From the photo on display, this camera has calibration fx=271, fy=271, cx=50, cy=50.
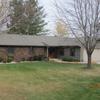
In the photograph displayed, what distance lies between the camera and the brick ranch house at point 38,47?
39594 millimetres

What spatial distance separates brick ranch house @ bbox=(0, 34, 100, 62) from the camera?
39594 millimetres

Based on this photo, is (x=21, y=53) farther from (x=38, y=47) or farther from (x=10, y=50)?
(x=38, y=47)

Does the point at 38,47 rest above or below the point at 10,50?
above

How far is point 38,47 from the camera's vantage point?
1684 inches

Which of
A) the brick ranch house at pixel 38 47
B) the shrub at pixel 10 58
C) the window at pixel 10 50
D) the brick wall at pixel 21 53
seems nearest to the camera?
the shrub at pixel 10 58

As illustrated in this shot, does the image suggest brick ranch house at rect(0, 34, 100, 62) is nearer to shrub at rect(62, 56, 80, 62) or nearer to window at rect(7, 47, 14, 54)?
window at rect(7, 47, 14, 54)


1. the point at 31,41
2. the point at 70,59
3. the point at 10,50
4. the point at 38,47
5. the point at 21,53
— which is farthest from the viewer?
the point at 38,47

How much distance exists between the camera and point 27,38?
43.4 meters

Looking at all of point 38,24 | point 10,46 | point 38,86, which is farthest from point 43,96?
point 38,24

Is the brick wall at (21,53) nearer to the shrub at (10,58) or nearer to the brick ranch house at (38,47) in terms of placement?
the brick ranch house at (38,47)

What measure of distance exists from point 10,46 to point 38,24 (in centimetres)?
2797

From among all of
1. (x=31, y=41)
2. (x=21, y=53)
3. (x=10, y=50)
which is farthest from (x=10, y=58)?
(x=31, y=41)

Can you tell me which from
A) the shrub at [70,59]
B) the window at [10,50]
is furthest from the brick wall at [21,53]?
the shrub at [70,59]

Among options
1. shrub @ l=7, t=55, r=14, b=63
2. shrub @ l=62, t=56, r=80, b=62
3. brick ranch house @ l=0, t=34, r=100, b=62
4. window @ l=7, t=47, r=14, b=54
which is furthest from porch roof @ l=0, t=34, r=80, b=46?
shrub @ l=62, t=56, r=80, b=62
